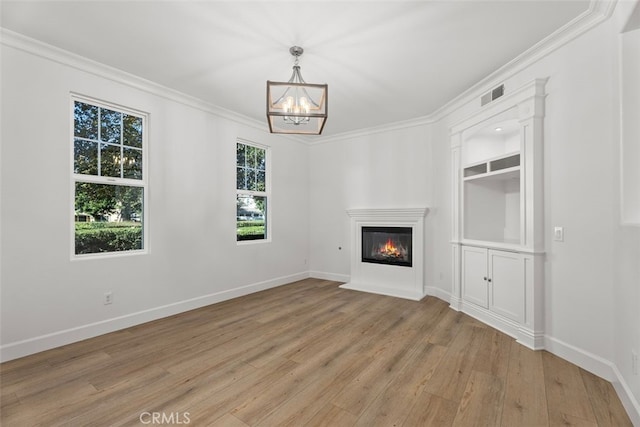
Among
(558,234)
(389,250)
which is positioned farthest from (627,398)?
(389,250)

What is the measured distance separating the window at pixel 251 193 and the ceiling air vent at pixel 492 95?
3.46 metres

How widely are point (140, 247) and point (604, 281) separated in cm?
467

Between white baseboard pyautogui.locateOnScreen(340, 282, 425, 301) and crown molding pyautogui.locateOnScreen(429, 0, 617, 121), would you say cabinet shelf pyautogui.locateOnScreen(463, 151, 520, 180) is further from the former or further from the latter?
white baseboard pyautogui.locateOnScreen(340, 282, 425, 301)

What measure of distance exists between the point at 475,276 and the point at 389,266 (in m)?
1.62

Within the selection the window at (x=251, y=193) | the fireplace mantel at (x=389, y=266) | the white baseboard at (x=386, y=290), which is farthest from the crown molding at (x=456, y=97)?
the white baseboard at (x=386, y=290)

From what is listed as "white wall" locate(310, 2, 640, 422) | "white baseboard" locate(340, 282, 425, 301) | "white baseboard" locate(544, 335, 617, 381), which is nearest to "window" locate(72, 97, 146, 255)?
"white baseboard" locate(340, 282, 425, 301)

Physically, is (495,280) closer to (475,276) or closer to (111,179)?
(475,276)

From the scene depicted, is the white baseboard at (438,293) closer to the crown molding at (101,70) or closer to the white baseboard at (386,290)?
the white baseboard at (386,290)

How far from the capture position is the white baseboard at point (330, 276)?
5.68 metres

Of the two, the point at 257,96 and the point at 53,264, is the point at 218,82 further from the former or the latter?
the point at 53,264

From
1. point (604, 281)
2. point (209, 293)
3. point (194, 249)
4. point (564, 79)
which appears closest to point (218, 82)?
point (194, 249)

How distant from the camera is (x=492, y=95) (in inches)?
135

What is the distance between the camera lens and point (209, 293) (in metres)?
4.27

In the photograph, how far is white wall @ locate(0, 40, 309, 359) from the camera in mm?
2670
